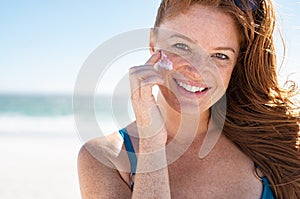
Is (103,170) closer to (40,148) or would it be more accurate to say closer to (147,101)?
(147,101)

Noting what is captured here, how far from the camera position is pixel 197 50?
241cm

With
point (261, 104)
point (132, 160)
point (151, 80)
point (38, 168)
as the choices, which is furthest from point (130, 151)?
point (38, 168)

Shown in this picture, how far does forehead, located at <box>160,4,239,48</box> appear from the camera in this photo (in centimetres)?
238

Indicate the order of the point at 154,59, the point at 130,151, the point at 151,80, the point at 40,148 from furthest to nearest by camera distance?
the point at 40,148
the point at 130,151
the point at 154,59
the point at 151,80

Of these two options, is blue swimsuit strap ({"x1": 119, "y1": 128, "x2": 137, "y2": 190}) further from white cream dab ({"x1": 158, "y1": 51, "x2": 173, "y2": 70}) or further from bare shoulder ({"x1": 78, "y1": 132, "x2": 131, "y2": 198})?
white cream dab ({"x1": 158, "y1": 51, "x2": 173, "y2": 70})

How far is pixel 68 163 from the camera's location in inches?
428

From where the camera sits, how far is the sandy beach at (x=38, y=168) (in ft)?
26.1

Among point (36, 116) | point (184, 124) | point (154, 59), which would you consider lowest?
point (184, 124)

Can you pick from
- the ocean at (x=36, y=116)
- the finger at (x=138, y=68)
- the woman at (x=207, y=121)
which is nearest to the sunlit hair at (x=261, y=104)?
the woman at (x=207, y=121)

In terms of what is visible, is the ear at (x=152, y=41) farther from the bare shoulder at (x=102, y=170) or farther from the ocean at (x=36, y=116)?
the ocean at (x=36, y=116)

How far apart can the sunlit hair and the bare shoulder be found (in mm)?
678

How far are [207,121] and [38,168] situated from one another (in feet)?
25.6

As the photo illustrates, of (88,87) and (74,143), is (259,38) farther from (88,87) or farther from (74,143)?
(74,143)

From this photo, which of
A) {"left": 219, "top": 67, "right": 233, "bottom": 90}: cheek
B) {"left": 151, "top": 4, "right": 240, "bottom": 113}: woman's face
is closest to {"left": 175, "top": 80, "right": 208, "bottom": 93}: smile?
{"left": 151, "top": 4, "right": 240, "bottom": 113}: woman's face
